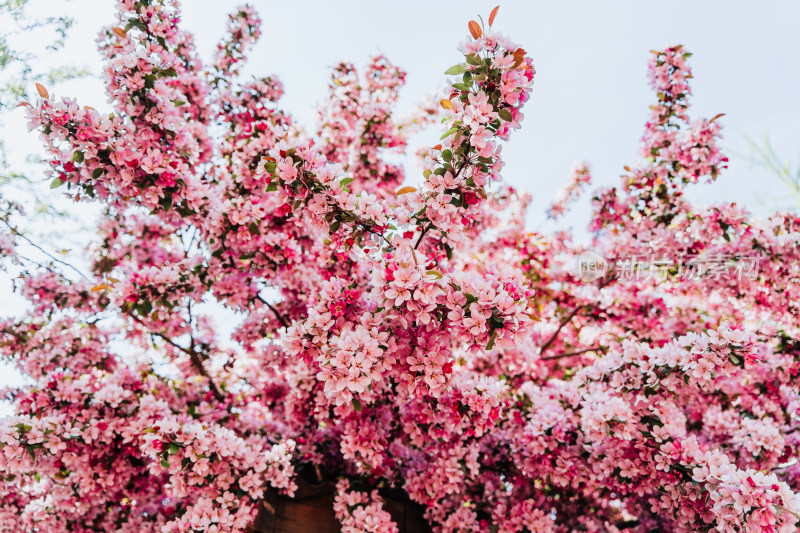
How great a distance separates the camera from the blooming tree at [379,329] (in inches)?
124

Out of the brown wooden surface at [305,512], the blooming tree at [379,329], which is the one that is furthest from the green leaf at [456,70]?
the brown wooden surface at [305,512]

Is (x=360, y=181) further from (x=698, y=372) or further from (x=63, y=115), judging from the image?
(x=698, y=372)

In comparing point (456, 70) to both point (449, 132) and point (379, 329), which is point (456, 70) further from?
point (379, 329)

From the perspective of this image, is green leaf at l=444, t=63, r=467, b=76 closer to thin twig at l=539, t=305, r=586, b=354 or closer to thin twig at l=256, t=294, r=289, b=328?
thin twig at l=256, t=294, r=289, b=328

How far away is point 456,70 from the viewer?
10.2 ft

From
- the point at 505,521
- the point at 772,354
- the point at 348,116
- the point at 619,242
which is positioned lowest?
the point at 505,521

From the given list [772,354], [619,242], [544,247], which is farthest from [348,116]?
[772,354]

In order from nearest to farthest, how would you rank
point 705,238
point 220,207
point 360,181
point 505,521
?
1. point 220,207
2. point 505,521
3. point 705,238
4. point 360,181

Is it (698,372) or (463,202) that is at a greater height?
(463,202)

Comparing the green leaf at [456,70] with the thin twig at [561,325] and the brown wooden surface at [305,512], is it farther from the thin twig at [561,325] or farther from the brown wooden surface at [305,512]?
the thin twig at [561,325]

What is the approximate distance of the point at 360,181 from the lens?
647 cm

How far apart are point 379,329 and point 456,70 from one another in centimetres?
171

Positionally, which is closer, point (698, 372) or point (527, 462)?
point (698, 372)

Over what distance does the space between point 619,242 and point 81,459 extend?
6.63 m
